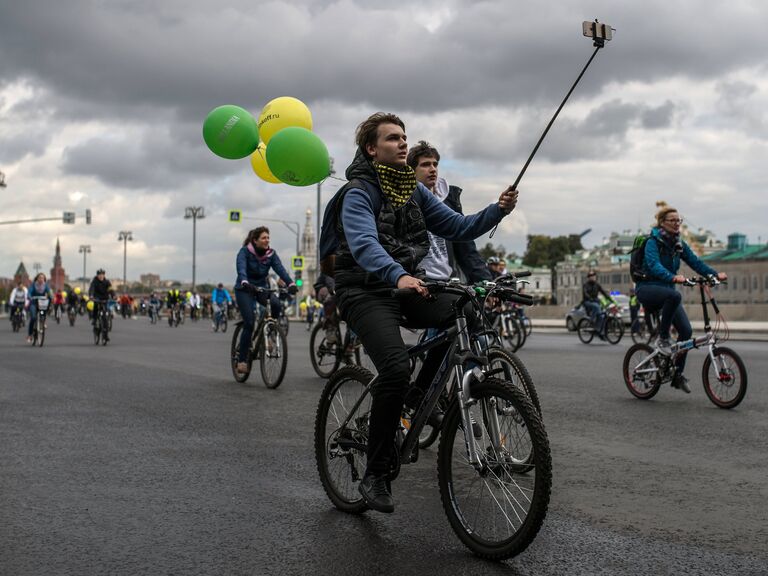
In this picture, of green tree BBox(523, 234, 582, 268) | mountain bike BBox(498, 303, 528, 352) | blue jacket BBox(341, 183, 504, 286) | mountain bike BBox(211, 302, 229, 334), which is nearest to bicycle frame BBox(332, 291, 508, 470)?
blue jacket BBox(341, 183, 504, 286)

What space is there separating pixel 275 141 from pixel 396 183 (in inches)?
224

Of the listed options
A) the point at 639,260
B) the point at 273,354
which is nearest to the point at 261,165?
the point at 273,354

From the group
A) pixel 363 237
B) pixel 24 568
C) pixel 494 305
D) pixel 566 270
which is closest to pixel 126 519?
pixel 24 568

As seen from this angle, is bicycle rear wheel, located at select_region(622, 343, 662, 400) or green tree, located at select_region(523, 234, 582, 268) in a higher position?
green tree, located at select_region(523, 234, 582, 268)

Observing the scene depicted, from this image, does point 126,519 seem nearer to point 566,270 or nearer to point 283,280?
point 283,280

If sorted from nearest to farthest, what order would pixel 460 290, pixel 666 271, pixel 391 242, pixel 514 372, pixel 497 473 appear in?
pixel 497 473, pixel 460 290, pixel 391 242, pixel 514 372, pixel 666 271

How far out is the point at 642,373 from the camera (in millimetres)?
9766

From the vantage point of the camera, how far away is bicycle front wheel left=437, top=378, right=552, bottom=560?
3.58 meters

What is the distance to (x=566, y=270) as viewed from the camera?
516ft

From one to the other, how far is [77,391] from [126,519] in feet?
21.6

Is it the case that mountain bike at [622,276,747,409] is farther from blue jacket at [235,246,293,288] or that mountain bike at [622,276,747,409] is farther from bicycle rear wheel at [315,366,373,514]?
bicycle rear wheel at [315,366,373,514]

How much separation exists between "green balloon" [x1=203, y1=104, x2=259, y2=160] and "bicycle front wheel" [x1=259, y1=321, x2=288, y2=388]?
6.70ft

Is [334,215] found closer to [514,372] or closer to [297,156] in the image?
[514,372]

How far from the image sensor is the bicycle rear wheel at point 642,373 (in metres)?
9.63
